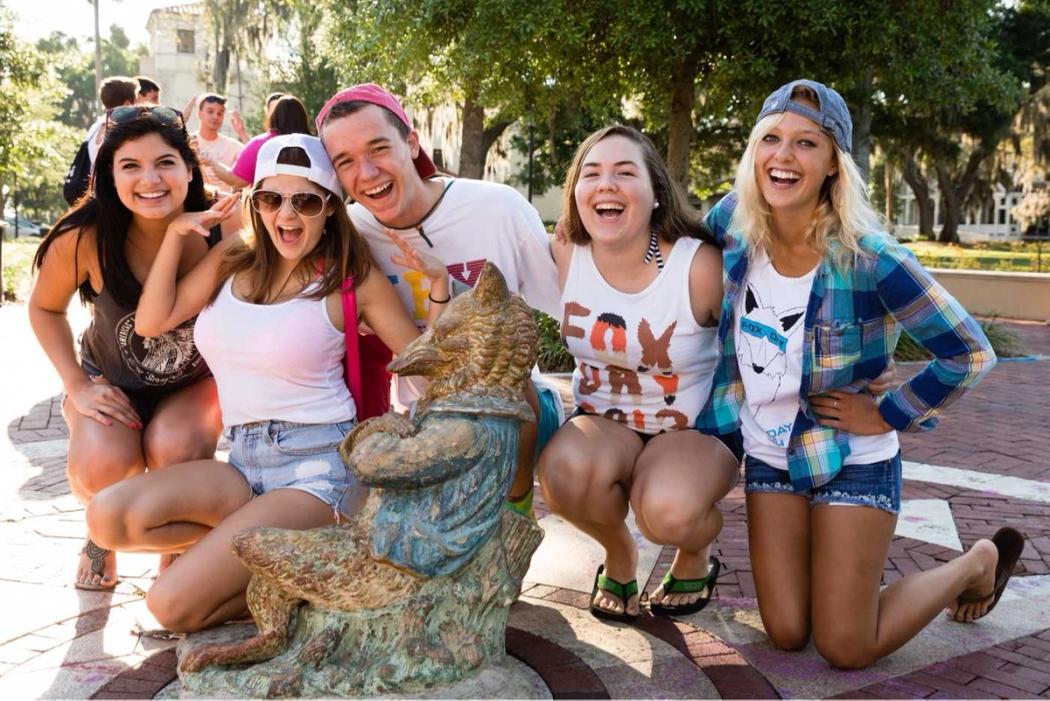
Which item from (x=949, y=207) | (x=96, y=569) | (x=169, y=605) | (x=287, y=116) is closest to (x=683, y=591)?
(x=169, y=605)

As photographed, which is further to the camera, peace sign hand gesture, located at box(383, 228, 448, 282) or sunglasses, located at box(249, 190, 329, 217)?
peace sign hand gesture, located at box(383, 228, 448, 282)

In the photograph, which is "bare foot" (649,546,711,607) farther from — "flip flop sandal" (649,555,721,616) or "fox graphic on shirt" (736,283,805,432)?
"fox graphic on shirt" (736,283,805,432)

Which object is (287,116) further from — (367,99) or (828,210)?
(828,210)

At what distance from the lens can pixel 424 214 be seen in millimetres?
3559

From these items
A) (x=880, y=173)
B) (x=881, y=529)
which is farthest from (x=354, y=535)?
(x=880, y=173)

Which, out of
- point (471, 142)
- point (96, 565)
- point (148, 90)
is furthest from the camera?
point (471, 142)

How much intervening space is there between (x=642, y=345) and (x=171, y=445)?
5.92 feet

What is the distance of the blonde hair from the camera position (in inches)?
124

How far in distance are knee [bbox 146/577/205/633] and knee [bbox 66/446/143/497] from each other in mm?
725

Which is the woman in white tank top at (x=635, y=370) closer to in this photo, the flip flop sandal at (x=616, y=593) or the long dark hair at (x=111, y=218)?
the flip flop sandal at (x=616, y=593)

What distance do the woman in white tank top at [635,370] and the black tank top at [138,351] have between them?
145 centimetres

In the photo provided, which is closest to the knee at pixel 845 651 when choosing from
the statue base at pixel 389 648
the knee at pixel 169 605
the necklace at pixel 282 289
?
the statue base at pixel 389 648

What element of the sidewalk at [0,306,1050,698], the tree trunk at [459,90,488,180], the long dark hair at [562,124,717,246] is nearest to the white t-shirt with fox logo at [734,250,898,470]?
the long dark hair at [562,124,717,246]

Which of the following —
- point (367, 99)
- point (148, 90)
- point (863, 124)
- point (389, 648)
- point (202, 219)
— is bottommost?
point (389, 648)
